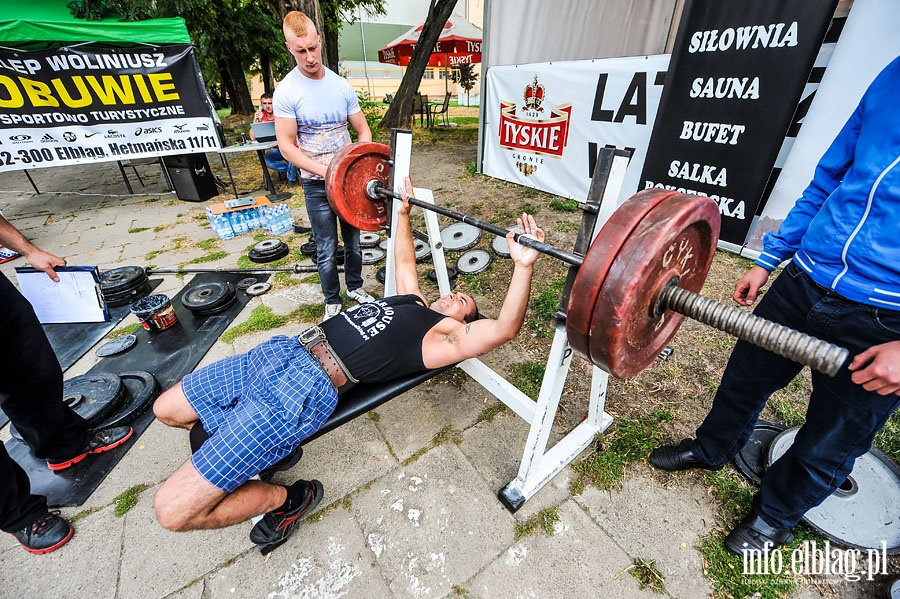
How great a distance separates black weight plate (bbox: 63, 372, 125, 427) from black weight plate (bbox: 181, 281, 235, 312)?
81cm

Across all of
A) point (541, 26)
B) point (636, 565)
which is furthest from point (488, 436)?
point (541, 26)

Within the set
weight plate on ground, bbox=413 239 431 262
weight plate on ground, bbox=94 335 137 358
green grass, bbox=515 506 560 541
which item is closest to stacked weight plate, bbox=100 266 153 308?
weight plate on ground, bbox=94 335 137 358

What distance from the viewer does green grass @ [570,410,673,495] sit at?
1.77 meters

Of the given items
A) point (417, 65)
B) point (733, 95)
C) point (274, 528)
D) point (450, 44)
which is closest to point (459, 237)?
point (733, 95)

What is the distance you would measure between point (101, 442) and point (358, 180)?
196 cm

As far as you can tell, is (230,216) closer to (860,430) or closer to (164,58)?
(164,58)

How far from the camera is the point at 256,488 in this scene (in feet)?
4.76

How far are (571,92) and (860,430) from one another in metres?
4.16

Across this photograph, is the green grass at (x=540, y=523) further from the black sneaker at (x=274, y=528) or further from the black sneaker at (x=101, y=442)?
the black sneaker at (x=101, y=442)

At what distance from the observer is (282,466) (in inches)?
69.5

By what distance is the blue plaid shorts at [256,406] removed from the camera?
1.32 m

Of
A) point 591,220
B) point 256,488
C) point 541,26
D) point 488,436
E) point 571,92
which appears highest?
point 541,26

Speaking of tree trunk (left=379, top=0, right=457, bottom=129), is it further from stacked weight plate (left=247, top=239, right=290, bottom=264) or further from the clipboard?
the clipboard

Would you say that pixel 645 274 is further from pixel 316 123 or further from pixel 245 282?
pixel 245 282
